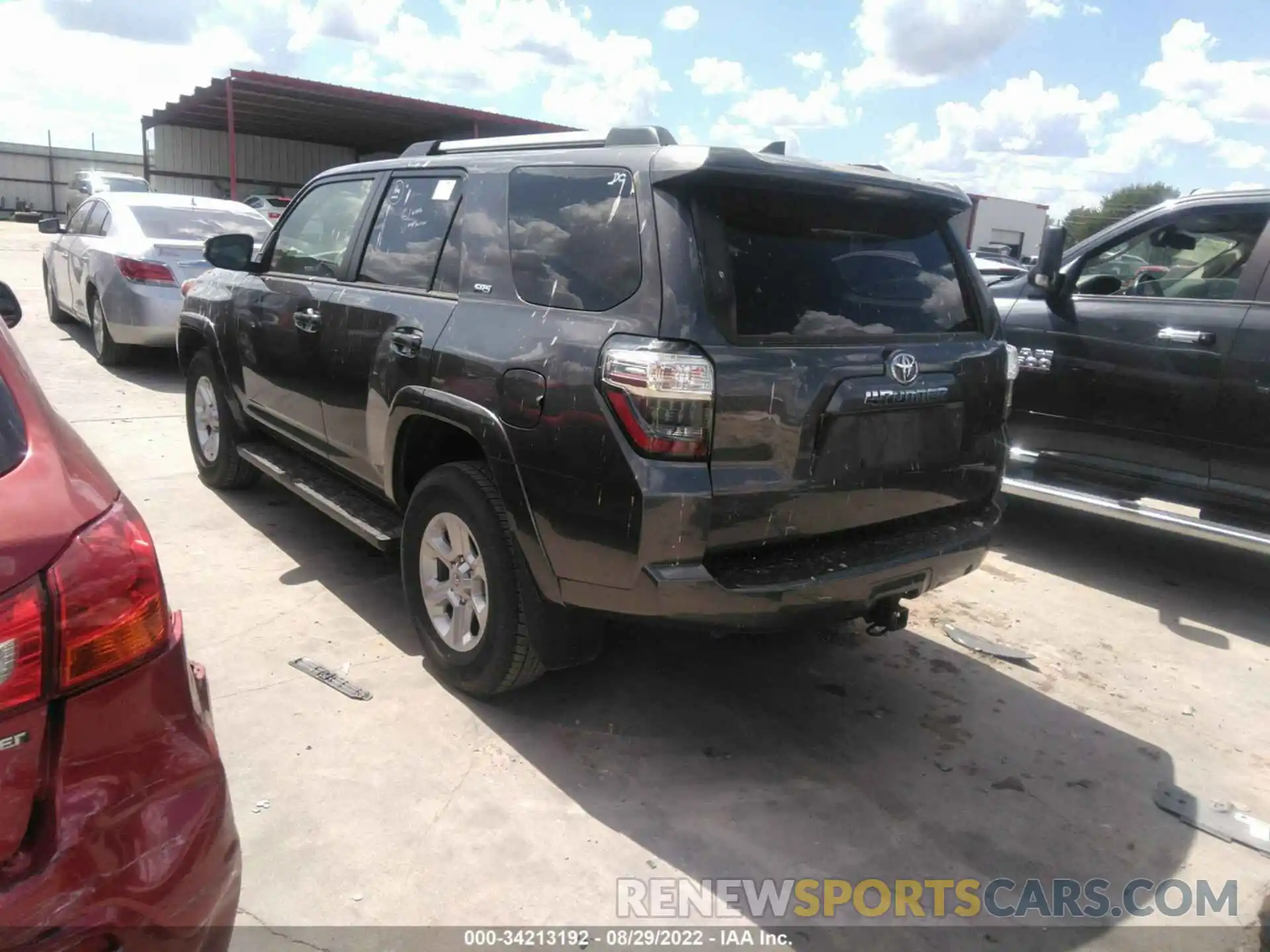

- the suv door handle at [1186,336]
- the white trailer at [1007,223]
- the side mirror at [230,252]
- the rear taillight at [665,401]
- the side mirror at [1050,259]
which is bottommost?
the rear taillight at [665,401]

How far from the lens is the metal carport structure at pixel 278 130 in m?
23.0

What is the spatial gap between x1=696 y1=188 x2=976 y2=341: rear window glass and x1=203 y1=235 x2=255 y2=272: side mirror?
3.13m

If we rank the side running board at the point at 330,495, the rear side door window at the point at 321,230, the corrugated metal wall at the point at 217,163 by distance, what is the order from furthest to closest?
1. the corrugated metal wall at the point at 217,163
2. the rear side door window at the point at 321,230
3. the side running board at the point at 330,495

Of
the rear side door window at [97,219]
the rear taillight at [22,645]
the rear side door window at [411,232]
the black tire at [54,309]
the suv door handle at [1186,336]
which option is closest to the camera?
the rear taillight at [22,645]

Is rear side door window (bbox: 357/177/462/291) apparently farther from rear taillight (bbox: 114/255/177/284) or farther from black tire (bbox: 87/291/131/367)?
black tire (bbox: 87/291/131/367)

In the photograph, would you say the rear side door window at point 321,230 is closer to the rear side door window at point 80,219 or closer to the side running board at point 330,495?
the side running board at point 330,495

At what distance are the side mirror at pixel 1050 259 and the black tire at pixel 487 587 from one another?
390 centimetres

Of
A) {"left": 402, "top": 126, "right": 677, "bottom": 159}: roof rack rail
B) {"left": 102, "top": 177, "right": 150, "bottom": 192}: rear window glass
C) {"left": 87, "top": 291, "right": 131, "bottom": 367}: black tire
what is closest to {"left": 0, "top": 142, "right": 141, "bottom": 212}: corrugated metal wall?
{"left": 102, "top": 177, "right": 150, "bottom": 192}: rear window glass

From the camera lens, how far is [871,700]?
3.80 meters

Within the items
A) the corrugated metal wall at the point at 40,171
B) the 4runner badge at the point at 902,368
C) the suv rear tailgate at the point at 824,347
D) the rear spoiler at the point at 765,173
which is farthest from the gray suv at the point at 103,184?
the 4runner badge at the point at 902,368

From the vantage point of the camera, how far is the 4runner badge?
121 inches

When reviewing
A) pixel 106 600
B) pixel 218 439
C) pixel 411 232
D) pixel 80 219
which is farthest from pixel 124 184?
pixel 106 600

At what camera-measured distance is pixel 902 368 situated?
122 inches

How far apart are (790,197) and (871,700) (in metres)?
1.99
